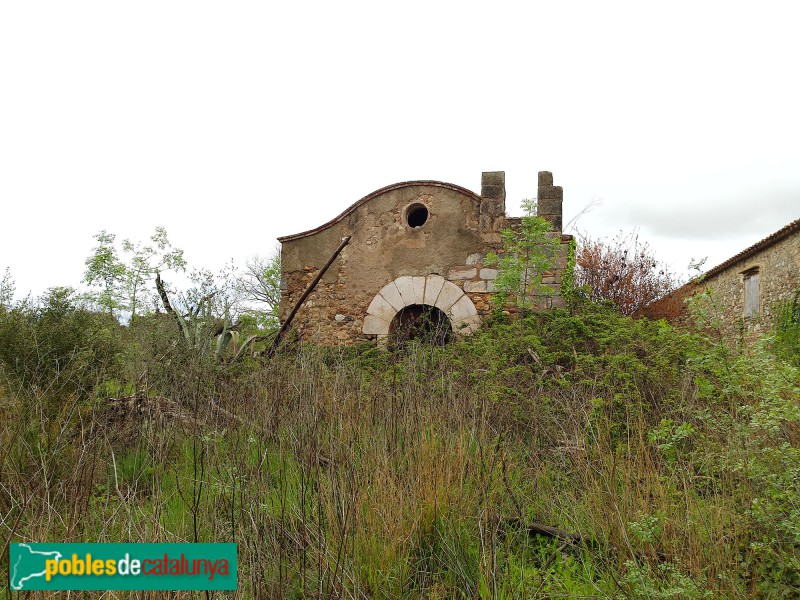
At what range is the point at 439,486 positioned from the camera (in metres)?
2.73

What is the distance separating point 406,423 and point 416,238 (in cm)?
629

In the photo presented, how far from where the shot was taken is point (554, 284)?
8.82m

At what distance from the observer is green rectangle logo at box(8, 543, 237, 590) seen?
1.96 meters

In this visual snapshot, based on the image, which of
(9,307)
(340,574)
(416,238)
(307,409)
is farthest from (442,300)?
(340,574)

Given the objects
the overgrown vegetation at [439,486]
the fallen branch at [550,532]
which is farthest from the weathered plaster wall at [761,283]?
the fallen branch at [550,532]

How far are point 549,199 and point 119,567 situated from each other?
814cm

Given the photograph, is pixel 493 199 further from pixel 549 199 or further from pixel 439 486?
pixel 439 486

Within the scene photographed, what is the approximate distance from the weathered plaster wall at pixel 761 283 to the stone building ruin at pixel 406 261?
11.7ft

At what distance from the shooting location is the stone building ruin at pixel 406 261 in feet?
29.8

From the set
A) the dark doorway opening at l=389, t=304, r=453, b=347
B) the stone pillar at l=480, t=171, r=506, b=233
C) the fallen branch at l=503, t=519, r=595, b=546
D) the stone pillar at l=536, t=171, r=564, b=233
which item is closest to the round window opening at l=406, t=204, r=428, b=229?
the stone pillar at l=480, t=171, r=506, b=233

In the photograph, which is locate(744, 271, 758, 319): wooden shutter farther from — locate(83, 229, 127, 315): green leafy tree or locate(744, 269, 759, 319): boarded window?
locate(83, 229, 127, 315): green leafy tree

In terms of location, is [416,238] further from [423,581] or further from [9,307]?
Result: [423,581]

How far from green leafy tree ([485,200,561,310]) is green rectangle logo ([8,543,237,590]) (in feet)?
22.8

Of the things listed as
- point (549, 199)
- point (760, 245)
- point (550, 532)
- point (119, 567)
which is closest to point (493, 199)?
point (549, 199)
